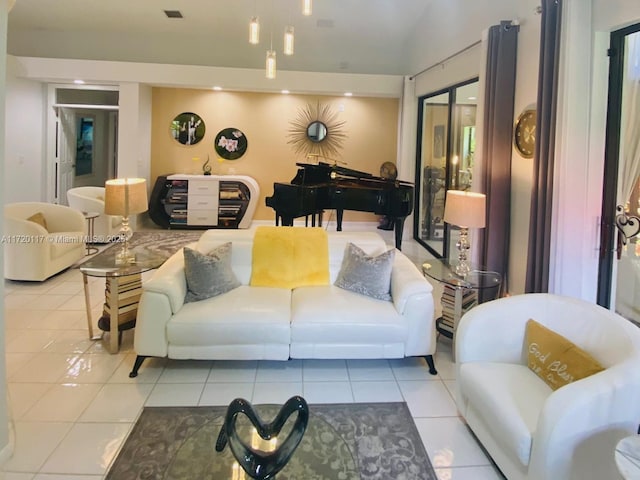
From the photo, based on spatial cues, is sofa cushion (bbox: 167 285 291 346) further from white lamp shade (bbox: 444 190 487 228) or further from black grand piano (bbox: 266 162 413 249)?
black grand piano (bbox: 266 162 413 249)

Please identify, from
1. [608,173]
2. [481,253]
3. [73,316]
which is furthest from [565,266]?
[73,316]

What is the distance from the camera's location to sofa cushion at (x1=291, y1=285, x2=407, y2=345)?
120 inches

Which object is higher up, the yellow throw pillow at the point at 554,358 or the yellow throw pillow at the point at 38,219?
the yellow throw pillow at the point at 38,219

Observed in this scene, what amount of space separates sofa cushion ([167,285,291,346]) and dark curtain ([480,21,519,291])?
7.42 feet

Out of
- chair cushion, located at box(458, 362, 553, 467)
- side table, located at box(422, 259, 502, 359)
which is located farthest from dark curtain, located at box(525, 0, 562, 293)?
chair cushion, located at box(458, 362, 553, 467)

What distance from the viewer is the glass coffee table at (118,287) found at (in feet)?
10.9

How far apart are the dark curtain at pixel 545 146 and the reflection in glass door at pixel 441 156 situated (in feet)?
5.78

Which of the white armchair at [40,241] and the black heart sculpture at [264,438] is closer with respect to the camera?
the black heart sculpture at [264,438]

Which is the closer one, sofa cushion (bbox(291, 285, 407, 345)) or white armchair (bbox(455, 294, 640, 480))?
white armchair (bbox(455, 294, 640, 480))

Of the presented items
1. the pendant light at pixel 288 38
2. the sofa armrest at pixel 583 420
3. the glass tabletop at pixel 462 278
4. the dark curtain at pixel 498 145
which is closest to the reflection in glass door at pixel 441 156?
the dark curtain at pixel 498 145

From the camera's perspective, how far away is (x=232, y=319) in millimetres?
3021

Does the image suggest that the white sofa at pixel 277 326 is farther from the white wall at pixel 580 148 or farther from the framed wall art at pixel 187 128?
the framed wall art at pixel 187 128

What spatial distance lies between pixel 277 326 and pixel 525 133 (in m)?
2.80

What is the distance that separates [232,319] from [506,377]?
1626mm
